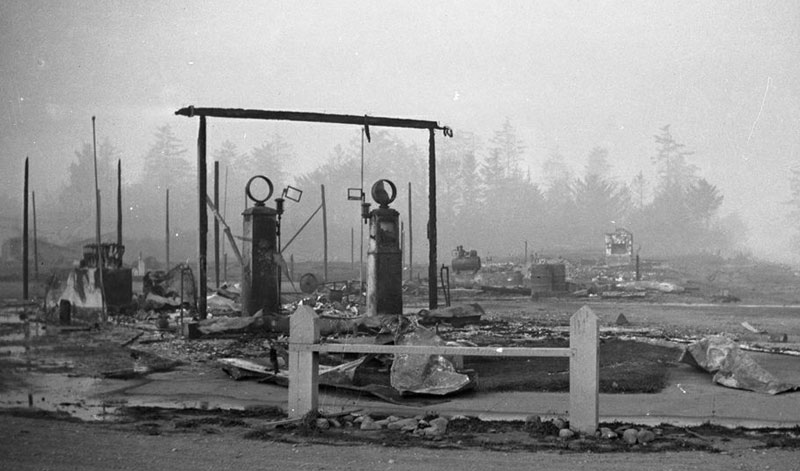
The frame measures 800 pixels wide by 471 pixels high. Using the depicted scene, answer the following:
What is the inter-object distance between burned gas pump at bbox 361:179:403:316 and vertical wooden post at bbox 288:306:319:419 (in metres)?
8.67

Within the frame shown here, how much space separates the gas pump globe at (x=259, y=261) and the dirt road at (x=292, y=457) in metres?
9.85

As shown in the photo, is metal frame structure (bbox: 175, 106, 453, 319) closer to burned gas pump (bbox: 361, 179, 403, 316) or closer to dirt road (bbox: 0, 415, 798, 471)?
burned gas pump (bbox: 361, 179, 403, 316)

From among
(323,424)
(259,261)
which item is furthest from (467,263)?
(323,424)

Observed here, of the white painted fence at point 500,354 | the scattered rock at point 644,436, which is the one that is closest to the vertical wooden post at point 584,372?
the white painted fence at point 500,354

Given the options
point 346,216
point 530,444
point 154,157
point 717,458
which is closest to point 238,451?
point 530,444

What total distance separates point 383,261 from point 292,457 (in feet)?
34.0

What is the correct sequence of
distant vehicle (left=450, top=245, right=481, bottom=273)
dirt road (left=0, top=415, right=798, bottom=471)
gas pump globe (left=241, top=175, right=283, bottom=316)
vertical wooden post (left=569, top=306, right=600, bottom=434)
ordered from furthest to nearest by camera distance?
distant vehicle (left=450, top=245, right=481, bottom=273) < gas pump globe (left=241, top=175, right=283, bottom=316) < vertical wooden post (left=569, top=306, right=600, bottom=434) < dirt road (left=0, top=415, right=798, bottom=471)

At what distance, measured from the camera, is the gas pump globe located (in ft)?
54.0

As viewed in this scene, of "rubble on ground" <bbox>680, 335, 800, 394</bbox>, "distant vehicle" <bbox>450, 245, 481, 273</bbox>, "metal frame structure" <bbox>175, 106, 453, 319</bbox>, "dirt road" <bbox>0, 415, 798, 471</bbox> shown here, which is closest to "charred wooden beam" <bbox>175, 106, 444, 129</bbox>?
"metal frame structure" <bbox>175, 106, 453, 319</bbox>

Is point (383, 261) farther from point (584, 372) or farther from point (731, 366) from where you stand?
point (584, 372)

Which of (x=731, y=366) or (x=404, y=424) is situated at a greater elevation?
(x=731, y=366)

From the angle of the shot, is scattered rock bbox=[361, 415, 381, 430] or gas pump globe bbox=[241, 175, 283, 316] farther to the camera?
gas pump globe bbox=[241, 175, 283, 316]

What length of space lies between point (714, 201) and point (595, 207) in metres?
7.17

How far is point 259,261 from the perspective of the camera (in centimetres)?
1653
